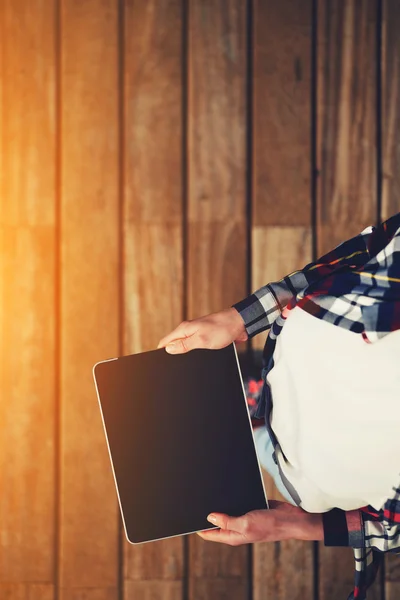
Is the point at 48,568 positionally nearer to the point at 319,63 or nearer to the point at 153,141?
the point at 153,141

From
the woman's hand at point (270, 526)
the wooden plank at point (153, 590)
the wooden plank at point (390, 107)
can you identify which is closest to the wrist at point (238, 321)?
the woman's hand at point (270, 526)

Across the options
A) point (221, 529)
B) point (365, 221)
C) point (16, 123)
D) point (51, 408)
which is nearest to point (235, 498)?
point (221, 529)

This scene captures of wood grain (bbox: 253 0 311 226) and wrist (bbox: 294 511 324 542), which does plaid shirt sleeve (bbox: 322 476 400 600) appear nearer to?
wrist (bbox: 294 511 324 542)

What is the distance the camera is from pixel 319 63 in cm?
104

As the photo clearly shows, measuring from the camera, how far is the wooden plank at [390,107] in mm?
1032

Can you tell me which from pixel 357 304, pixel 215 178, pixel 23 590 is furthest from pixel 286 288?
pixel 23 590

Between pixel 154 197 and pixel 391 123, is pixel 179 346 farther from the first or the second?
pixel 391 123

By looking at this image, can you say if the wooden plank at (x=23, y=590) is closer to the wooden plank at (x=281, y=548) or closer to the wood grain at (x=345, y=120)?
the wooden plank at (x=281, y=548)

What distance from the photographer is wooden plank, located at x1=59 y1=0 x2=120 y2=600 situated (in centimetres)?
104

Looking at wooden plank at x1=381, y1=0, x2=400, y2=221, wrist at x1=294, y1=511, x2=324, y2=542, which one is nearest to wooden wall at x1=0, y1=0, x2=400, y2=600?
wooden plank at x1=381, y1=0, x2=400, y2=221

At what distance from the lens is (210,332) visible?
2.43ft

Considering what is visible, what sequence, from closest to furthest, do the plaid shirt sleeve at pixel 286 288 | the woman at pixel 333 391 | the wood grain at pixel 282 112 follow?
the woman at pixel 333 391 < the plaid shirt sleeve at pixel 286 288 < the wood grain at pixel 282 112

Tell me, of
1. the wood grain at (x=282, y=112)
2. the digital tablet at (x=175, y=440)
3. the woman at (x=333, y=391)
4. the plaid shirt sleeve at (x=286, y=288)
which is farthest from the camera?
the wood grain at (x=282, y=112)

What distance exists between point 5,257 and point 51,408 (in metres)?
0.30
